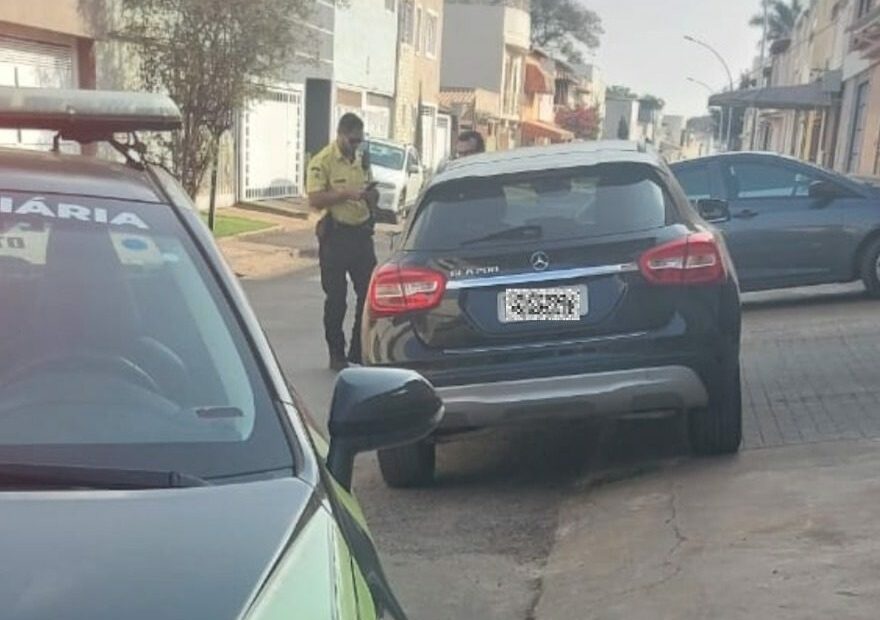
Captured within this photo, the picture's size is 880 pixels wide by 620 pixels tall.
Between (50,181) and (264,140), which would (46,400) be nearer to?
(50,181)

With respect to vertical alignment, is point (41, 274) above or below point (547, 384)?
above

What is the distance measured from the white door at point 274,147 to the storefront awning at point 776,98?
442 inches

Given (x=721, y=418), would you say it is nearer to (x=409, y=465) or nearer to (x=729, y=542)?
(x=729, y=542)

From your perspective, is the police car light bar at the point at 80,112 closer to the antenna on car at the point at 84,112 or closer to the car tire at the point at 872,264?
the antenna on car at the point at 84,112

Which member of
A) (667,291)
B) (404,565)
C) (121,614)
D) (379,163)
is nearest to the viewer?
(121,614)

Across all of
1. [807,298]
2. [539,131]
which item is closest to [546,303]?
[807,298]

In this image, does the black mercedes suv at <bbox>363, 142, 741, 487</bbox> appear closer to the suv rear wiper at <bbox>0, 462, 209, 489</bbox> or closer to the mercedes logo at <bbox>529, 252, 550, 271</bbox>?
the mercedes logo at <bbox>529, 252, 550, 271</bbox>

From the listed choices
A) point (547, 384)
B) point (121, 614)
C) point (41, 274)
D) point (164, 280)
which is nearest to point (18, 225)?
point (41, 274)

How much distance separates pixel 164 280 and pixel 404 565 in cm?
239

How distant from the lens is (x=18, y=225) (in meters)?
2.62

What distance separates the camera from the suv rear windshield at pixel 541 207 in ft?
17.7

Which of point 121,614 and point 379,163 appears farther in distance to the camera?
point 379,163

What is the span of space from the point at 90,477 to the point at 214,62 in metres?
14.6

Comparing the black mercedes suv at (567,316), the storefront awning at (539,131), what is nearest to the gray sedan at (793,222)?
the black mercedes suv at (567,316)
